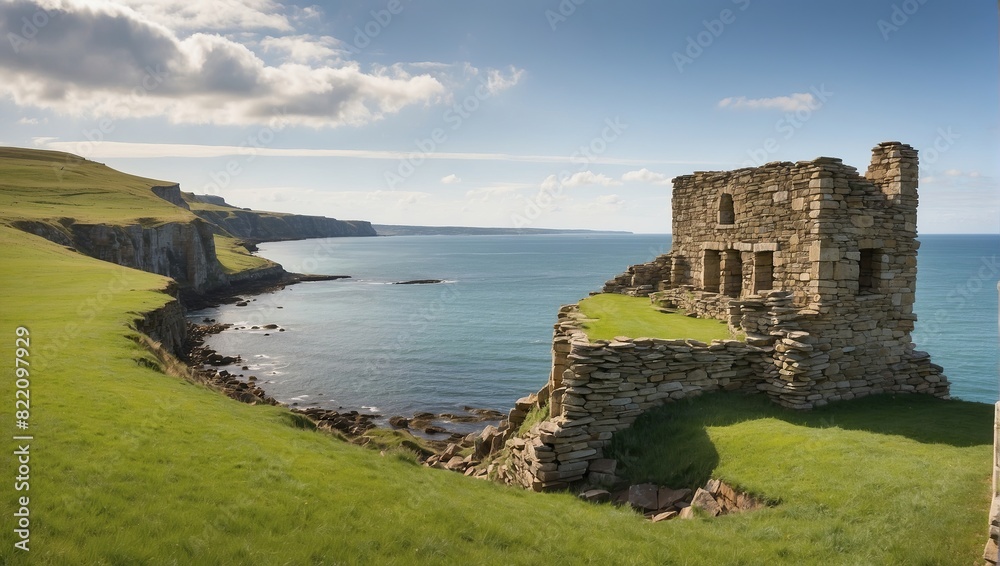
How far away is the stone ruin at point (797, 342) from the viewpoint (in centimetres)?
1639

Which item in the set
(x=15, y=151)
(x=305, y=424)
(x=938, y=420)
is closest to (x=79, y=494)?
(x=305, y=424)

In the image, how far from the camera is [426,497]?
40.3 feet

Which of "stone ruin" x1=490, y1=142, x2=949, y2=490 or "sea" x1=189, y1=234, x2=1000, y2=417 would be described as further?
"sea" x1=189, y1=234, x2=1000, y2=417

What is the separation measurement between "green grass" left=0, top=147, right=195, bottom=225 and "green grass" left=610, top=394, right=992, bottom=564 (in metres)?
84.4

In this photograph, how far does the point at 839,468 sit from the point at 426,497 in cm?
841

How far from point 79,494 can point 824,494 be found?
12870 millimetres

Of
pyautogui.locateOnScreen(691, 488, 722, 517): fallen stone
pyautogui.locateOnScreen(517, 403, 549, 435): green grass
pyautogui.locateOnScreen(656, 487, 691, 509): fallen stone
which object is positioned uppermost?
pyautogui.locateOnScreen(691, 488, 722, 517): fallen stone

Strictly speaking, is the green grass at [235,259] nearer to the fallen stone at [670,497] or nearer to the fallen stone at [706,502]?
the fallen stone at [670,497]

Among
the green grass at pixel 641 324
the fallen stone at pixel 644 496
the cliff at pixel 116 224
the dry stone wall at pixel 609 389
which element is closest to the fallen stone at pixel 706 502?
the fallen stone at pixel 644 496

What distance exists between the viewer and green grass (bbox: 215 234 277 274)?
4681 inches

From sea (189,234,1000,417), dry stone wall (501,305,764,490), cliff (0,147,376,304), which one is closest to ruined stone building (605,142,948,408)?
dry stone wall (501,305,764,490)

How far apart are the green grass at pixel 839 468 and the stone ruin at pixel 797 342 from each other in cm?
71

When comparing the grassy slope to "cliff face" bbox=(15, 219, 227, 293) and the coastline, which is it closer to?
"cliff face" bbox=(15, 219, 227, 293)

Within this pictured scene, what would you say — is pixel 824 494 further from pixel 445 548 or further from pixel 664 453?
pixel 445 548
